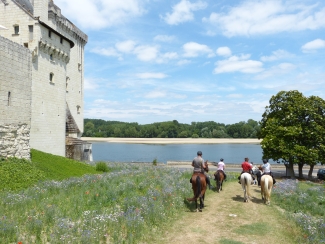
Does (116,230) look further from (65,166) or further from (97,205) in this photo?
(65,166)

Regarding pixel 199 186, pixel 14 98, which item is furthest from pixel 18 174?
pixel 199 186

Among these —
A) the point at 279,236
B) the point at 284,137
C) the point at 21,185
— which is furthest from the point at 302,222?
the point at 284,137

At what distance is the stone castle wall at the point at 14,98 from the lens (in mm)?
16922

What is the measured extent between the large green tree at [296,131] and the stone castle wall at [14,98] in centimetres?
2434

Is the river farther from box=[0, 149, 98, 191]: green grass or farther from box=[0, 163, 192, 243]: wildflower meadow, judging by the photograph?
box=[0, 163, 192, 243]: wildflower meadow

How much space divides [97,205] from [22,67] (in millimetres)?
11648

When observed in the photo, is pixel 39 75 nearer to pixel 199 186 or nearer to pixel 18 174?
pixel 18 174

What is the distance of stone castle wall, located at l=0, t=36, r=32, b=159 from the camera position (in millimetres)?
16922

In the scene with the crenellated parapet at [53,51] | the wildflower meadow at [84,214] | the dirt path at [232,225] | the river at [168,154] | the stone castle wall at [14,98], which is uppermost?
the crenellated parapet at [53,51]

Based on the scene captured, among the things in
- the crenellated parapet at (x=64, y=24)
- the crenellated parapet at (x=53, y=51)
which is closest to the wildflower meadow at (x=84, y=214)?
the crenellated parapet at (x=53, y=51)

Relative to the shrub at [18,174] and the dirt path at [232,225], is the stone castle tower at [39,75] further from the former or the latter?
the dirt path at [232,225]

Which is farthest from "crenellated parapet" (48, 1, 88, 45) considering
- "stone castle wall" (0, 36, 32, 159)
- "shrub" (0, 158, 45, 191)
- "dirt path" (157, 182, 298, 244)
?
"dirt path" (157, 182, 298, 244)

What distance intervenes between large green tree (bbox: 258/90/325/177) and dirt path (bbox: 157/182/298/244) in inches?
738

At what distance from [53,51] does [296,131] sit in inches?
1043
